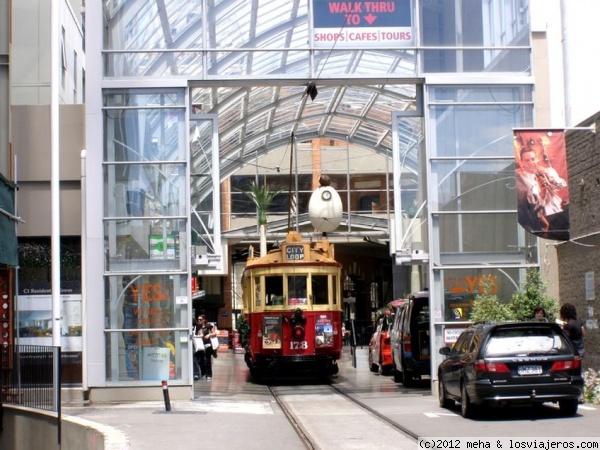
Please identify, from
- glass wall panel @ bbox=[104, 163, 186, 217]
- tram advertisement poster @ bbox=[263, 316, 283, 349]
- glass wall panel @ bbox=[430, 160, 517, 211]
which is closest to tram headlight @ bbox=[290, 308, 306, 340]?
tram advertisement poster @ bbox=[263, 316, 283, 349]

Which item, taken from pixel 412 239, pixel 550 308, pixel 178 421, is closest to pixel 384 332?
pixel 412 239

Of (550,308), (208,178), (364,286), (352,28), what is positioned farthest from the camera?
(364,286)

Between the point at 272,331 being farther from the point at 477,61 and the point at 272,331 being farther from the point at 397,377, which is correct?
the point at 477,61

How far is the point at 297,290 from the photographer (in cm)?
2558

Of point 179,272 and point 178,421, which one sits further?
point 179,272

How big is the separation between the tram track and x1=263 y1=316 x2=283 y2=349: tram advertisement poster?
75.7 inches

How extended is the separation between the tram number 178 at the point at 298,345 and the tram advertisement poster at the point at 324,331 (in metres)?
0.32

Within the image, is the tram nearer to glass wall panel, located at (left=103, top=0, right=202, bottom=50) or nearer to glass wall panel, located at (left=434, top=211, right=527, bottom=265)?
glass wall panel, located at (left=434, top=211, right=527, bottom=265)

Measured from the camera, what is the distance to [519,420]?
14.8m

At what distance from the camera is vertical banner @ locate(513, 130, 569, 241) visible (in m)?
18.6

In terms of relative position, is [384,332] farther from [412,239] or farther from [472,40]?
[472,40]

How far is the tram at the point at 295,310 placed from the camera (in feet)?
82.2

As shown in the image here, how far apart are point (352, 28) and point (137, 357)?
8213mm

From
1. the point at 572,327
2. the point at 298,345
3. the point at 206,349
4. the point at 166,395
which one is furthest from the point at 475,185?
the point at 206,349
